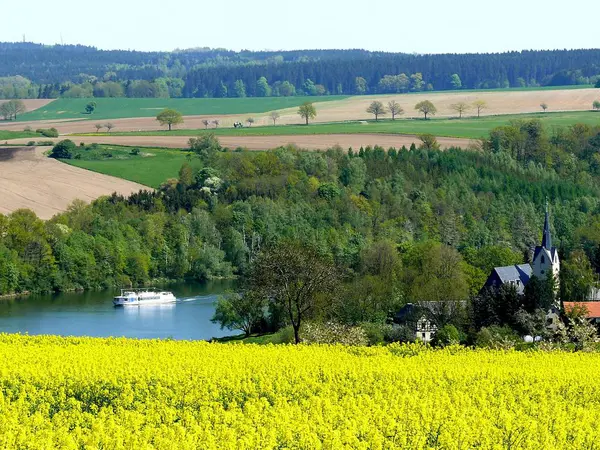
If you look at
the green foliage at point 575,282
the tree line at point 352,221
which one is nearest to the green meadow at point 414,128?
the tree line at point 352,221

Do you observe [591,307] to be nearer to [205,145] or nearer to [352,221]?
[352,221]

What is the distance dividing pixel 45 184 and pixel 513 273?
221ft

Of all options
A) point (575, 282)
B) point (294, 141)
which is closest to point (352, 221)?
point (575, 282)

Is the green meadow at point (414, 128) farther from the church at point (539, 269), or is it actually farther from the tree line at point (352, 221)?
the church at point (539, 269)

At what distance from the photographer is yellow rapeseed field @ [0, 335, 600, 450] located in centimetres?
2680

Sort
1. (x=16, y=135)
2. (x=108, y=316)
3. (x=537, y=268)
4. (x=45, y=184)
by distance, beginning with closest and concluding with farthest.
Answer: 1. (x=537, y=268)
2. (x=108, y=316)
3. (x=45, y=184)
4. (x=16, y=135)

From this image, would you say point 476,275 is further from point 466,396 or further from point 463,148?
point 463,148

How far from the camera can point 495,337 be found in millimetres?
57906

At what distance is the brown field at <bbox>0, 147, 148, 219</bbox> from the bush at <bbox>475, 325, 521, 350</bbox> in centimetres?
7111

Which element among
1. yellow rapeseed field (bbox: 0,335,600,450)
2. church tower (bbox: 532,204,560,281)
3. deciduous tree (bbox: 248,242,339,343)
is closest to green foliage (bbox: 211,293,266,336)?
deciduous tree (bbox: 248,242,339,343)

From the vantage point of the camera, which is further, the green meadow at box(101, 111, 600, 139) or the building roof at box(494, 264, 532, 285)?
the green meadow at box(101, 111, 600, 139)

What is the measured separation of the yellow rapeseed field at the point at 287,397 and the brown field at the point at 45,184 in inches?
3316

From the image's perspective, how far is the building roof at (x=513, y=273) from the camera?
8183 centimetres

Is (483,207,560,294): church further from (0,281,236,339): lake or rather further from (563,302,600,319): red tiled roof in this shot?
(0,281,236,339): lake
